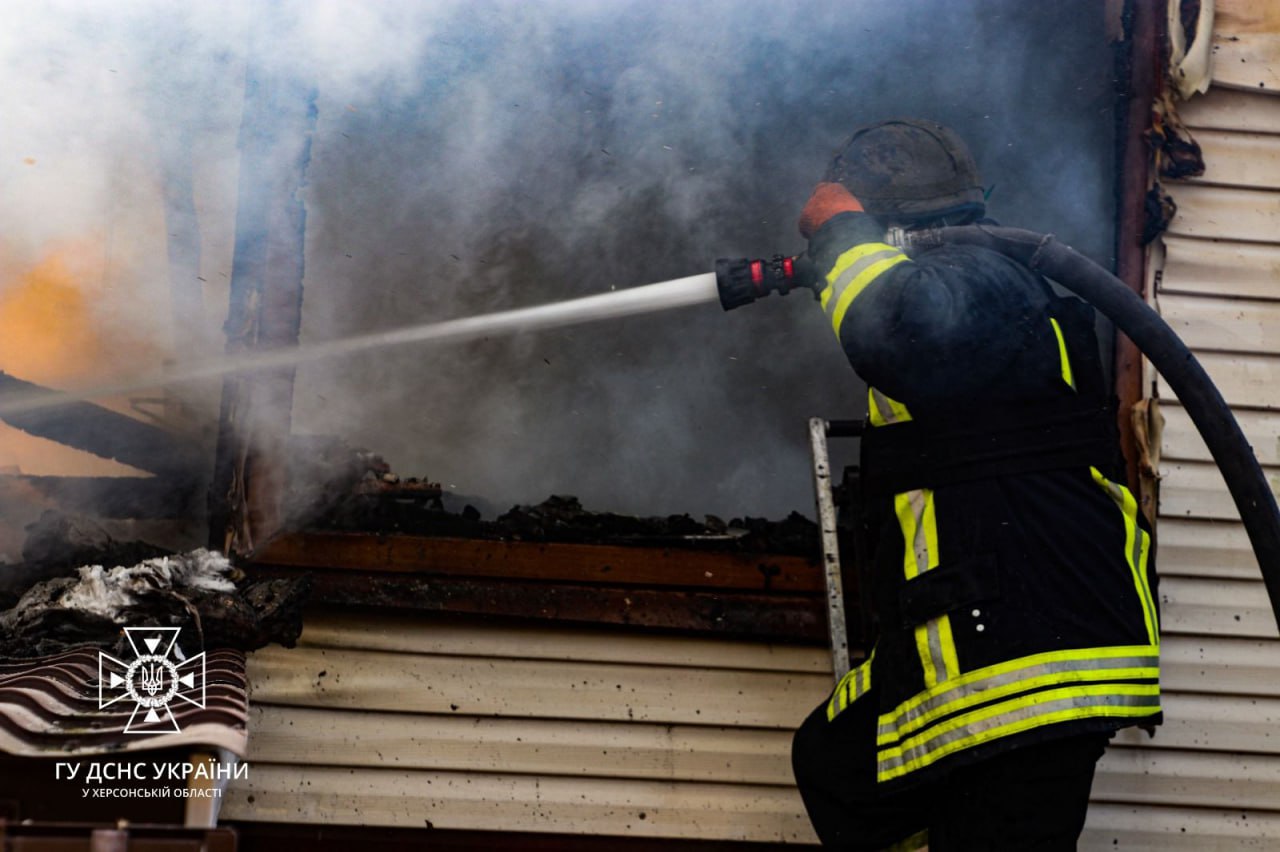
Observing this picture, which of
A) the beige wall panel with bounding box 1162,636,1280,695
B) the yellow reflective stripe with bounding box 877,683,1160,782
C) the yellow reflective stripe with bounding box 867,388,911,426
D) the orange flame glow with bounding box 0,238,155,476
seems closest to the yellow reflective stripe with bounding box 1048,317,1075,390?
the yellow reflective stripe with bounding box 867,388,911,426

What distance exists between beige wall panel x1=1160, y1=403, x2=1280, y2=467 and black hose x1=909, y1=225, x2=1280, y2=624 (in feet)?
2.71

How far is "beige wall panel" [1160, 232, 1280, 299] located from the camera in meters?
3.53

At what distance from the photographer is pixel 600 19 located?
16.3 ft

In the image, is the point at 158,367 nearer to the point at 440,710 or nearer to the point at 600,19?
the point at 440,710

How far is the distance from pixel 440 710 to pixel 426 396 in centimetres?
229

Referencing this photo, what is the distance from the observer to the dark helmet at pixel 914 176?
2.93m

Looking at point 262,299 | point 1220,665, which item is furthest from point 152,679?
point 1220,665

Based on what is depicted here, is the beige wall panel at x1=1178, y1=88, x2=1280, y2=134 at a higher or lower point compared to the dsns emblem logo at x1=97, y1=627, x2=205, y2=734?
higher

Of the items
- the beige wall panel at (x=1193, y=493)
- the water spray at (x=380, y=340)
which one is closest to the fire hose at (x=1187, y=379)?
the beige wall panel at (x=1193, y=493)

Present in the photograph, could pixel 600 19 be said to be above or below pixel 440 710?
above

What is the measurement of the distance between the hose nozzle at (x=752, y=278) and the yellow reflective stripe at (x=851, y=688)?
1018 mm

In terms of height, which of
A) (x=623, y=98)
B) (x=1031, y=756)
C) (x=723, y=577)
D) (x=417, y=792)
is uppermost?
(x=623, y=98)

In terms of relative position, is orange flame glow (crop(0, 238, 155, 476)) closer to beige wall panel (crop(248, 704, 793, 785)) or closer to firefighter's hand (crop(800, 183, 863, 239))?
beige wall panel (crop(248, 704, 793, 785))

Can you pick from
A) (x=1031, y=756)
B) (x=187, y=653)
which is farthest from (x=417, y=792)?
(x=1031, y=756)
